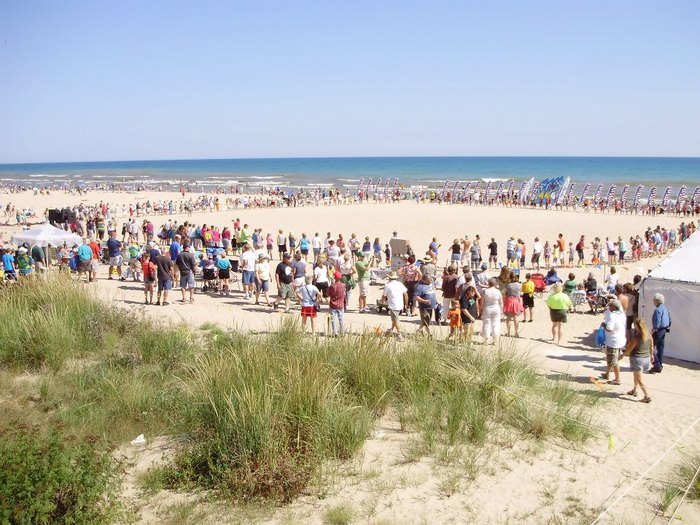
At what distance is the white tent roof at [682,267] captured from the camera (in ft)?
34.9

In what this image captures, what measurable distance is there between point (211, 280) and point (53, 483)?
1112cm

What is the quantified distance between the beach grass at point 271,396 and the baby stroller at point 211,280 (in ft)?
18.8

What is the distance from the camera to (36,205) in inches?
1720

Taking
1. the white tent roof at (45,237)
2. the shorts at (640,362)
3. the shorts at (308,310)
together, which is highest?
the white tent roof at (45,237)

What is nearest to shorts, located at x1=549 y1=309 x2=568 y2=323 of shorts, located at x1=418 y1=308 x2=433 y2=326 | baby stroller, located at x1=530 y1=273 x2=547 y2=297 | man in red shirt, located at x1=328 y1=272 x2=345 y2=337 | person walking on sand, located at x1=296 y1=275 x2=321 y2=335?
shorts, located at x1=418 y1=308 x2=433 y2=326

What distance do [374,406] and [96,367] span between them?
3.82 m

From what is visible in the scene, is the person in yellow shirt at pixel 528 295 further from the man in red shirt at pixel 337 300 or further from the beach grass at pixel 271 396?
the beach grass at pixel 271 396

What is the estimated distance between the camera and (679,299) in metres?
10.7

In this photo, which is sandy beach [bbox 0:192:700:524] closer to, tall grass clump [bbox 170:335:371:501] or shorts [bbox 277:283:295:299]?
tall grass clump [bbox 170:335:371:501]

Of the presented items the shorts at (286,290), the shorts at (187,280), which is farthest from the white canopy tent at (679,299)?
the shorts at (187,280)

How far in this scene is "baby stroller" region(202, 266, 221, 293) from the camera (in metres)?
15.2

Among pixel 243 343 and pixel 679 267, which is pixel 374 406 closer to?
pixel 243 343

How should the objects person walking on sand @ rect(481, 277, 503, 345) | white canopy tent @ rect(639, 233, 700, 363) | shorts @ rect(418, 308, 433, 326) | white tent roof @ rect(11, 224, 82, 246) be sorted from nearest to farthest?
1. white canopy tent @ rect(639, 233, 700, 363)
2. person walking on sand @ rect(481, 277, 503, 345)
3. shorts @ rect(418, 308, 433, 326)
4. white tent roof @ rect(11, 224, 82, 246)

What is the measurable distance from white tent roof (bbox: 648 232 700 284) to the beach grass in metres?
4.21
